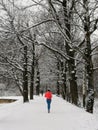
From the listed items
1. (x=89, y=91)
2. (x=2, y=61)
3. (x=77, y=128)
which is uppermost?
(x=2, y=61)

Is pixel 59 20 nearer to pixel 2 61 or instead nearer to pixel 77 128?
pixel 77 128

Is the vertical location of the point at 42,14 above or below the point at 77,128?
above

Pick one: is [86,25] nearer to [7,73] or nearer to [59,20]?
[59,20]

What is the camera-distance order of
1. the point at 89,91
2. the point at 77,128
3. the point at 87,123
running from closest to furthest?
the point at 77,128 < the point at 87,123 < the point at 89,91

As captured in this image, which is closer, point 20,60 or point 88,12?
point 88,12

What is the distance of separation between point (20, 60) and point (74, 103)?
11929 millimetres

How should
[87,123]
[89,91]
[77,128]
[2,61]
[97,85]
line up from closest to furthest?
[77,128] < [87,123] < [89,91] < [2,61] < [97,85]

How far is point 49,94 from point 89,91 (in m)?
2.78

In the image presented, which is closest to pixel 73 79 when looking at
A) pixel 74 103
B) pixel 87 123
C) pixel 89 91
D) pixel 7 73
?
pixel 74 103

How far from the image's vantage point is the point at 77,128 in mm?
13062

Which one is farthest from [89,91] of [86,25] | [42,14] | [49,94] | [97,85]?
[97,85]

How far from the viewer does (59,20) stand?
21.5m

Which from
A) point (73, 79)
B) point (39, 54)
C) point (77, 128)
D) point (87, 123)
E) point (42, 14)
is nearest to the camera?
point (77, 128)

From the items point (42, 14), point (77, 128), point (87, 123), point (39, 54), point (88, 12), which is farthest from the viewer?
point (39, 54)
